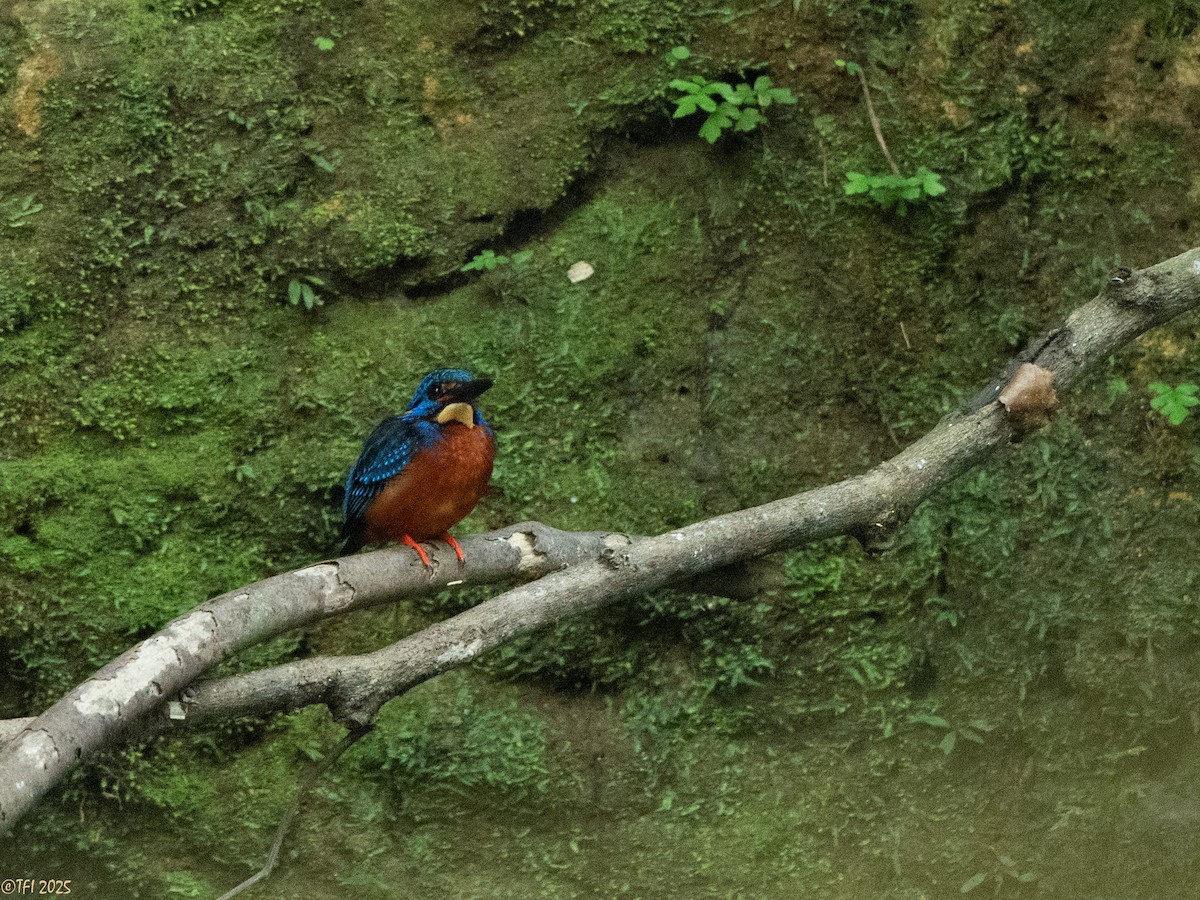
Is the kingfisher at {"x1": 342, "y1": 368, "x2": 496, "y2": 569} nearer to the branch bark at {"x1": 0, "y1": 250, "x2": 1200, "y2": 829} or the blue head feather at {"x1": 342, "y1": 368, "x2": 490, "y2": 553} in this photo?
the blue head feather at {"x1": 342, "y1": 368, "x2": 490, "y2": 553}

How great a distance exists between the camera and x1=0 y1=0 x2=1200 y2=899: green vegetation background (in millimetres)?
4180

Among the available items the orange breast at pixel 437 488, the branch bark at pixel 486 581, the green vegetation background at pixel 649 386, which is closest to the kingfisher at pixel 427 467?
the orange breast at pixel 437 488

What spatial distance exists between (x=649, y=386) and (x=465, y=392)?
106 centimetres

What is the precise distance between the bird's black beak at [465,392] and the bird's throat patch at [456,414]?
0.05 feet

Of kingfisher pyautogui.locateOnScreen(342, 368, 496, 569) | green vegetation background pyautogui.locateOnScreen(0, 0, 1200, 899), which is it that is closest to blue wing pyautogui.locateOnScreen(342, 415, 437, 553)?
kingfisher pyautogui.locateOnScreen(342, 368, 496, 569)

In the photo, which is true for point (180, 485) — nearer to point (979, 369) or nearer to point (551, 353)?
point (551, 353)

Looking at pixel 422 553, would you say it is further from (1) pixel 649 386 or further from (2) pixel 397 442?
(1) pixel 649 386

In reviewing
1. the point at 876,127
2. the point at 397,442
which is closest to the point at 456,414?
the point at 397,442

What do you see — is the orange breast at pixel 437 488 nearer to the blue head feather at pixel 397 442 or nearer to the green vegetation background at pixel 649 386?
the blue head feather at pixel 397 442

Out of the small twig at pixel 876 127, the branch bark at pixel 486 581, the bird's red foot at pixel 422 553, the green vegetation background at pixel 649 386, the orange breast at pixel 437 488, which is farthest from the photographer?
the small twig at pixel 876 127

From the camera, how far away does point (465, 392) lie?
353cm

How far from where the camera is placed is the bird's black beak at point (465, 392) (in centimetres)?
347

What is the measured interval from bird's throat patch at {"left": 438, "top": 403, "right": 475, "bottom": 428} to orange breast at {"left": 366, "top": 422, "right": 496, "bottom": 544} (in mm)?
16

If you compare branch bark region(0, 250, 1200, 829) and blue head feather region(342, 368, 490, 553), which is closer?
branch bark region(0, 250, 1200, 829)
